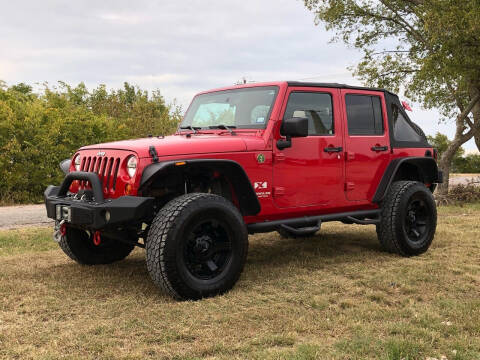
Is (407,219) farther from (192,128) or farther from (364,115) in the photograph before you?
(192,128)

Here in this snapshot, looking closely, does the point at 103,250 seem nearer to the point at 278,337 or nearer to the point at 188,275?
the point at 188,275

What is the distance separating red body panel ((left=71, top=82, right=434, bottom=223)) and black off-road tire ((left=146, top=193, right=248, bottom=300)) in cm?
39

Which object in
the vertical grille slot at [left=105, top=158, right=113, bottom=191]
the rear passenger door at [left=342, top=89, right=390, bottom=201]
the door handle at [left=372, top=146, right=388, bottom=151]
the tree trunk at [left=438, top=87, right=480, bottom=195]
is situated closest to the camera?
the vertical grille slot at [left=105, top=158, right=113, bottom=191]

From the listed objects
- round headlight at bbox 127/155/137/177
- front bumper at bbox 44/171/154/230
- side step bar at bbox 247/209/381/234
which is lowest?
side step bar at bbox 247/209/381/234

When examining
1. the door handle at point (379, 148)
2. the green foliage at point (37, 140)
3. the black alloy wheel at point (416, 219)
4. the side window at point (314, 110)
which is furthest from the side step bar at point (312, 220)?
the green foliage at point (37, 140)

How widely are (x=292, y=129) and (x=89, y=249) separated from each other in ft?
8.56

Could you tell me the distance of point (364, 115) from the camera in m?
6.07

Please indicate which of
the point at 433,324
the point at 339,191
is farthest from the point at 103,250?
the point at 433,324

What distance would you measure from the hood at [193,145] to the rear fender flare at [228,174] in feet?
0.38

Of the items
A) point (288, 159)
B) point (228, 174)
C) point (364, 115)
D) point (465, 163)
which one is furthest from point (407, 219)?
point (465, 163)

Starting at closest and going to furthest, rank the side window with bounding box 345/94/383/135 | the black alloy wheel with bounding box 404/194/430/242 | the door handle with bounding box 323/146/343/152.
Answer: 1. the door handle with bounding box 323/146/343/152
2. the side window with bounding box 345/94/383/135
3. the black alloy wheel with bounding box 404/194/430/242

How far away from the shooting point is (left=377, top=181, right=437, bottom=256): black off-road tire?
606cm

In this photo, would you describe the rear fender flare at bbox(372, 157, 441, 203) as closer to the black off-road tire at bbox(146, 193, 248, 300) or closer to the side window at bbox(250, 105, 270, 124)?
the side window at bbox(250, 105, 270, 124)

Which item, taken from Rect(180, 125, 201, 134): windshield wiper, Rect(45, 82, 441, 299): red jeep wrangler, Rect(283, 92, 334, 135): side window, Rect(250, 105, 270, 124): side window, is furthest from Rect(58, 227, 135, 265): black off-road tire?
Rect(283, 92, 334, 135): side window
